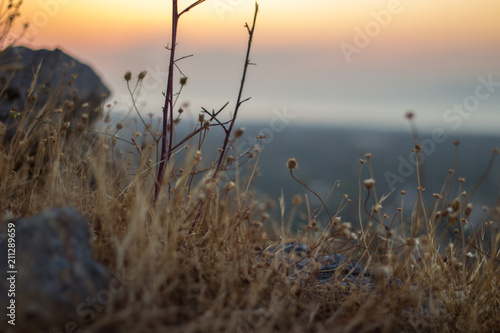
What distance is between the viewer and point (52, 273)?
1265 millimetres

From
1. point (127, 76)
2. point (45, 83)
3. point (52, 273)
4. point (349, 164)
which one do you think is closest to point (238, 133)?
point (127, 76)

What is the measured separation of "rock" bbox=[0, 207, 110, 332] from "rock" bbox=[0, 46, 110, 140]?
191 centimetres

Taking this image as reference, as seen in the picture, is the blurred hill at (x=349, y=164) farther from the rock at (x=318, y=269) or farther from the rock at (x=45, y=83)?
the rock at (x=318, y=269)

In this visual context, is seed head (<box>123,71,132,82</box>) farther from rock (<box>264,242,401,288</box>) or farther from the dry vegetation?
rock (<box>264,242,401,288</box>)

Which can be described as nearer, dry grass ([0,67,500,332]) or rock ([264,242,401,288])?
dry grass ([0,67,500,332])

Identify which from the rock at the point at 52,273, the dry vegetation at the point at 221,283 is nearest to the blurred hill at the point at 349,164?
the dry vegetation at the point at 221,283

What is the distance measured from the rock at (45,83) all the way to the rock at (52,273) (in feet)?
6.28

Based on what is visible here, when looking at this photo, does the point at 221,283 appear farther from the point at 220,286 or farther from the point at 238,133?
the point at 238,133

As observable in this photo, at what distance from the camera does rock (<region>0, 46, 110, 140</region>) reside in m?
3.36

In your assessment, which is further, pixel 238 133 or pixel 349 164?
pixel 349 164

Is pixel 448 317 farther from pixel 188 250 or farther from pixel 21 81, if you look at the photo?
pixel 21 81

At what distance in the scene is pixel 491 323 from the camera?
2023 millimetres

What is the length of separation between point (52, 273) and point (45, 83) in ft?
10.6

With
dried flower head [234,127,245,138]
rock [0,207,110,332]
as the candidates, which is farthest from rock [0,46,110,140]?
rock [0,207,110,332]
